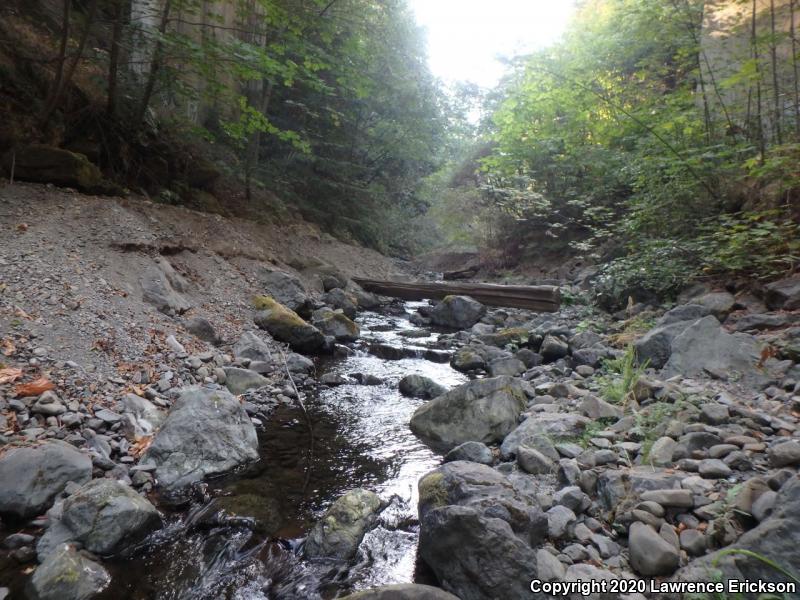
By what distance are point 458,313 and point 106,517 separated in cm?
763

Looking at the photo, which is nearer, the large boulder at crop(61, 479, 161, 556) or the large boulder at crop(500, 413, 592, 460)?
the large boulder at crop(61, 479, 161, 556)

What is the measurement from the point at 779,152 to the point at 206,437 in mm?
6662

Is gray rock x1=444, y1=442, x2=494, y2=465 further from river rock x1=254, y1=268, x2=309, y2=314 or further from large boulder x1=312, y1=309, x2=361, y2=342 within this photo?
river rock x1=254, y1=268, x2=309, y2=314

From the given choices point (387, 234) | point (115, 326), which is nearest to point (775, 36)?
point (115, 326)

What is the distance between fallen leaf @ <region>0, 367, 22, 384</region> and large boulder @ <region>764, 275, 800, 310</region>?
23.0ft

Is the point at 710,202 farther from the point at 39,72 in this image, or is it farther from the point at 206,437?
the point at 39,72

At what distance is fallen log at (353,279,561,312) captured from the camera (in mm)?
8992

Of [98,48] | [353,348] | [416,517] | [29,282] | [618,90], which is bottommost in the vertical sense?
[416,517]

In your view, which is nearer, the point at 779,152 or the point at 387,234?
the point at 779,152

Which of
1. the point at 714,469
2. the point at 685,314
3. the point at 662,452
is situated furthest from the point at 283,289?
the point at 714,469

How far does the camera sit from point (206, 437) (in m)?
3.29

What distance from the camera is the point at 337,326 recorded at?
7352mm

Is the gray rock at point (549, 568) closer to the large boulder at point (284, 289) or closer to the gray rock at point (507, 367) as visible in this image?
the gray rock at point (507, 367)

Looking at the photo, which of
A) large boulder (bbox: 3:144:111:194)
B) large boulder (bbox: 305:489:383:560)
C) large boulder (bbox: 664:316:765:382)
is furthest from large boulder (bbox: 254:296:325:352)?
large boulder (bbox: 664:316:765:382)
